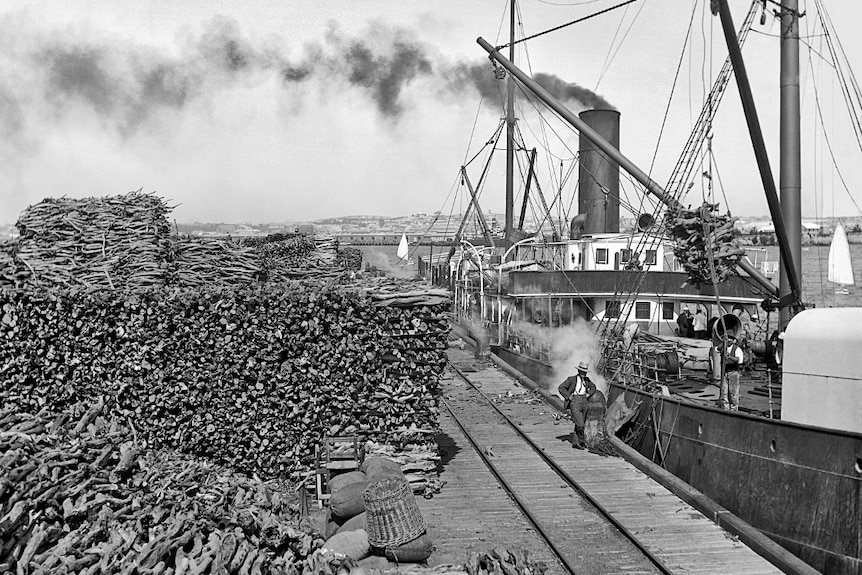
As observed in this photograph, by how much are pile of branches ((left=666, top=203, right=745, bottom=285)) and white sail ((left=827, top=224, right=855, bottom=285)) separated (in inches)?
281

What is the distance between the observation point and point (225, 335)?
11.8m

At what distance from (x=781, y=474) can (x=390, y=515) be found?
20.6ft

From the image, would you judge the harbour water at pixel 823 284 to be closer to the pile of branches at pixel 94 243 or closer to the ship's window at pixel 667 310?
the ship's window at pixel 667 310

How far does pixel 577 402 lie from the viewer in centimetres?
1560

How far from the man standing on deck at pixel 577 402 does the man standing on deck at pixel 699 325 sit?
10.8 meters

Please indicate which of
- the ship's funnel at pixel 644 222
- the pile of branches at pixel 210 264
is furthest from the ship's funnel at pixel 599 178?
the pile of branches at pixel 210 264

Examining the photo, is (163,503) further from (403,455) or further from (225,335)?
(403,455)

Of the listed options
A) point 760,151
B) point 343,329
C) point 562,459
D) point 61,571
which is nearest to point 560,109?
point 760,151

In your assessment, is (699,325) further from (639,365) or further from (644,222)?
(639,365)

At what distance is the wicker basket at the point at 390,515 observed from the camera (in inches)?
365

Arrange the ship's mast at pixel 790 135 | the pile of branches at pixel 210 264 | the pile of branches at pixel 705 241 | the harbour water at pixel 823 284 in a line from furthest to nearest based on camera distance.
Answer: the harbour water at pixel 823 284
the ship's mast at pixel 790 135
the pile of branches at pixel 705 241
the pile of branches at pixel 210 264

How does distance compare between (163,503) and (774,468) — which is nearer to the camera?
(163,503)

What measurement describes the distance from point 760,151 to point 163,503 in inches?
525

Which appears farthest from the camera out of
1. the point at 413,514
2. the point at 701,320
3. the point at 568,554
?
the point at 701,320
